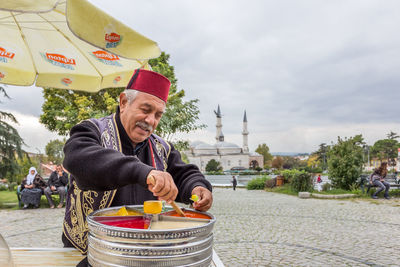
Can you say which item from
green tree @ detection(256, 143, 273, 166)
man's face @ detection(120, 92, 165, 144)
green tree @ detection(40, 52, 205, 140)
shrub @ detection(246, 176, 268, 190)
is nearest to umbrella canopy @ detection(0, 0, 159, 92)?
man's face @ detection(120, 92, 165, 144)

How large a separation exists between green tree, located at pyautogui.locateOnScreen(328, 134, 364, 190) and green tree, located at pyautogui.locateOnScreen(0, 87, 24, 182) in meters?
16.9

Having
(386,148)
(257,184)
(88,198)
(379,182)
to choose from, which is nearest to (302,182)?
(379,182)

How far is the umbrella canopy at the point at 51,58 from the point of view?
354 centimetres

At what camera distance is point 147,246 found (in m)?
0.99

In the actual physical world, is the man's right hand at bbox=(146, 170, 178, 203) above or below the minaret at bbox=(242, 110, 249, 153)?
→ below

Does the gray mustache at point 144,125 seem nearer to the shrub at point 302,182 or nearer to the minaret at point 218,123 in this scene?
the shrub at point 302,182

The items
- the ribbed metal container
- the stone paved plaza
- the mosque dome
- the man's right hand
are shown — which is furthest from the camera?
the mosque dome

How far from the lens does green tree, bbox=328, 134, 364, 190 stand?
1631cm

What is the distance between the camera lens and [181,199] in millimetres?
1963

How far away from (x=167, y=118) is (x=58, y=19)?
350 inches

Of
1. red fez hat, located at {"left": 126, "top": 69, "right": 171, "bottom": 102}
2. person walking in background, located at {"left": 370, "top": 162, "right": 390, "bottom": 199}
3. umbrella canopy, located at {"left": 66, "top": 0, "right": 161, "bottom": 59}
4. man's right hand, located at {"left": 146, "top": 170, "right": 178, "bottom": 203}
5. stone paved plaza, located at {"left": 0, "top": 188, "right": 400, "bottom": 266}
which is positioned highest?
umbrella canopy, located at {"left": 66, "top": 0, "right": 161, "bottom": 59}

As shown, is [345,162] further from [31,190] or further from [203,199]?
[203,199]

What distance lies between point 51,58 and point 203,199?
311 centimetres

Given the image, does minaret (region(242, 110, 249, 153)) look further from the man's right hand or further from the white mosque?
the man's right hand
